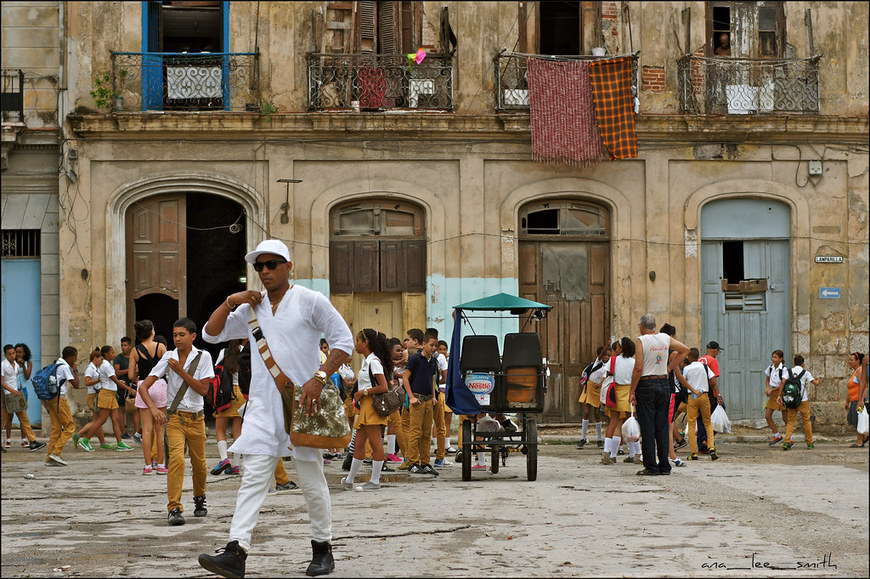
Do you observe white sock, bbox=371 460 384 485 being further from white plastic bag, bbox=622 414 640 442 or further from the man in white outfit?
the man in white outfit

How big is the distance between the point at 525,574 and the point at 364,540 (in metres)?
1.90

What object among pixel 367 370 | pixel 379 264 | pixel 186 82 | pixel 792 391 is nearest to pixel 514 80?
pixel 379 264

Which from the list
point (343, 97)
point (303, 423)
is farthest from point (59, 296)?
point (303, 423)

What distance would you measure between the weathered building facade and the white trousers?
14.5 metres

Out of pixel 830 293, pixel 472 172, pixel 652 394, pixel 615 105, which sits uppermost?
pixel 615 105

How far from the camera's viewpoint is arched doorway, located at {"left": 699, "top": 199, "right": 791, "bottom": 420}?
76.4 ft

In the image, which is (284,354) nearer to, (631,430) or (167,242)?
(631,430)

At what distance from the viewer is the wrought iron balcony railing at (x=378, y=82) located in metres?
22.4

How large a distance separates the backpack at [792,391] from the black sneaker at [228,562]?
Result: 1358 cm

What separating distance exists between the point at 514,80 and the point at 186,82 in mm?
5889

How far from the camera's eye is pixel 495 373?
46.9 ft

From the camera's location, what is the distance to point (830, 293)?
23.3 m

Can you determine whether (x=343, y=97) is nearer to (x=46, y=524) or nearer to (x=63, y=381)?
(x=63, y=381)

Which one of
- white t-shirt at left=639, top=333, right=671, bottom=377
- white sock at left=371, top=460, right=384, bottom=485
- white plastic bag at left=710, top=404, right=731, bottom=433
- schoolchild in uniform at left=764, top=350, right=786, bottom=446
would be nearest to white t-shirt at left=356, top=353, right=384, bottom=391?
white sock at left=371, top=460, right=384, bottom=485
